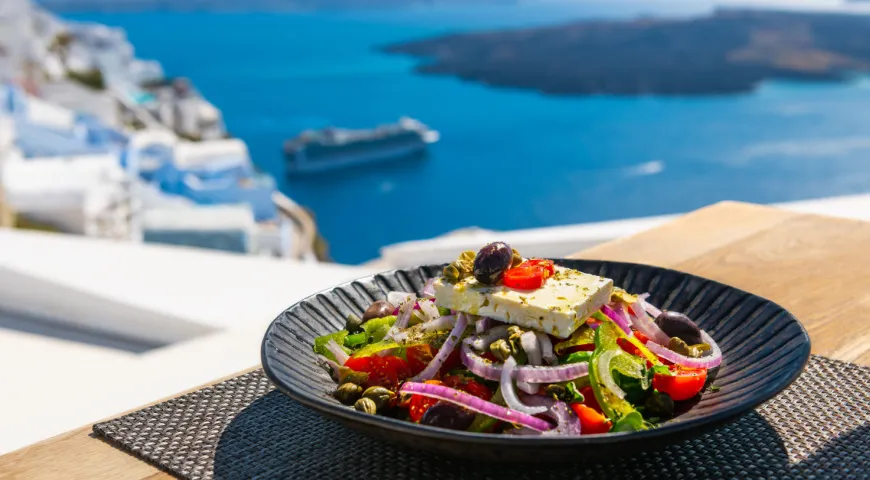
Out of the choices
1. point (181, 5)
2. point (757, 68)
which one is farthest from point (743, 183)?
point (181, 5)

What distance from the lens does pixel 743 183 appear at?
1521 inches

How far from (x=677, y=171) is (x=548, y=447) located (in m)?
42.5

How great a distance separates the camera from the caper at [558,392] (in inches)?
37.7

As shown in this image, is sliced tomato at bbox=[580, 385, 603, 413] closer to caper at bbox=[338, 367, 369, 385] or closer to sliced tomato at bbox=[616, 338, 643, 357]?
sliced tomato at bbox=[616, 338, 643, 357]

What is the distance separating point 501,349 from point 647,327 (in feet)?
0.90

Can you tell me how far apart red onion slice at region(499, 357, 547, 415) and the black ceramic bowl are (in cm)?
8

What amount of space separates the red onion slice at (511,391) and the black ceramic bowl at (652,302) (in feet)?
0.26

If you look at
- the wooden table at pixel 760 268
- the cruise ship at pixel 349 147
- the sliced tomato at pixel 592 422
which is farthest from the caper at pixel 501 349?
the cruise ship at pixel 349 147

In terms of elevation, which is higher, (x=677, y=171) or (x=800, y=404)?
(x=800, y=404)

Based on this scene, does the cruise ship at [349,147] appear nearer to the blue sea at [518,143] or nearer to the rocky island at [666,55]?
the blue sea at [518,143]

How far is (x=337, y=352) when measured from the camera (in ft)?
3.77

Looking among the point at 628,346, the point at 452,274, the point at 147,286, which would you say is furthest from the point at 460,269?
the point at 147,286

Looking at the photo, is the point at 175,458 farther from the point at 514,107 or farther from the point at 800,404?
the point at 514,107

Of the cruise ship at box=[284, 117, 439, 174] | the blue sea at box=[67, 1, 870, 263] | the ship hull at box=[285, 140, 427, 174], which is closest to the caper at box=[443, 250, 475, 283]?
the blue sea at box=[67, 1, 870, 263]
